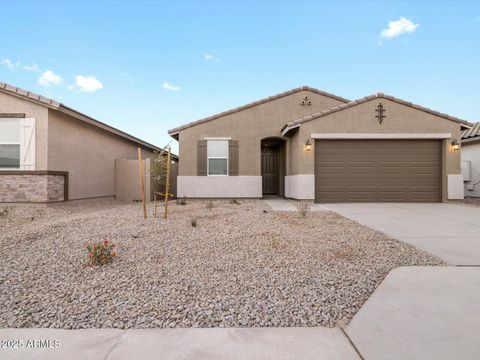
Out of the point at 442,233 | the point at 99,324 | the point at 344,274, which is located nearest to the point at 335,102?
the point at 442,233

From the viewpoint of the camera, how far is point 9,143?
7.93 meters

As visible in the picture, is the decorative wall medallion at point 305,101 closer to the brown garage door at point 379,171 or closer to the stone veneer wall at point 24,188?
the brown garage door at point 379,171

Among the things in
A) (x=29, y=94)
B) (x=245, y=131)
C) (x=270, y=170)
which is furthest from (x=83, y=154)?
(x=270, y=170)

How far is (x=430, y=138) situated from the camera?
9203mm

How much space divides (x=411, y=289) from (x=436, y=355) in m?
1.04

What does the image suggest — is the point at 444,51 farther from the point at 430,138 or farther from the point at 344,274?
the point at 344,274

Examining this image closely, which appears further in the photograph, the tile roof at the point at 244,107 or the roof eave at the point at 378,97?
the tile roof at the point at 244,107

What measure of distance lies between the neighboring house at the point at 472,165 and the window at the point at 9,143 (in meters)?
19.1

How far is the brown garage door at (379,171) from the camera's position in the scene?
9.26m

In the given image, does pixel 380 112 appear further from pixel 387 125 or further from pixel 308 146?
pixel 308 146

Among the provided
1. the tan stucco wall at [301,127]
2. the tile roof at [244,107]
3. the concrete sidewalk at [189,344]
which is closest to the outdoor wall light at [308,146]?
the tan stucco wall at [301,127]

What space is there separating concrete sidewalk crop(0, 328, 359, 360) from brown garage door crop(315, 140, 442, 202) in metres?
8.03

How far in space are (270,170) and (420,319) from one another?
11.5m

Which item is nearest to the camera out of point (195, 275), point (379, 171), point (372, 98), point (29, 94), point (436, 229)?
point (195, 275)
